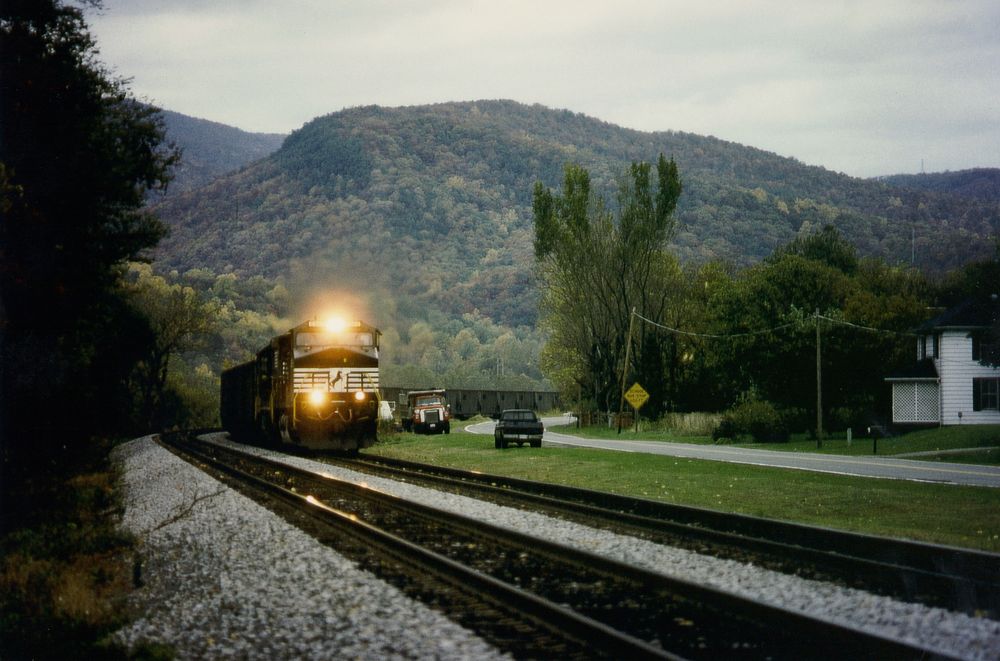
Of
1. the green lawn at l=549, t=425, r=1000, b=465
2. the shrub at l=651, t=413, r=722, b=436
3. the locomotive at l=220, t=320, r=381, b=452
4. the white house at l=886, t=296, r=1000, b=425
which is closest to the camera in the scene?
→ the locomotive at l=220, t=320, r=381, b=452

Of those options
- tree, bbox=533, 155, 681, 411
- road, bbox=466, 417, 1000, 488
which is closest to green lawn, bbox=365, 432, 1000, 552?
road, bbox=466, 417, 1000, 488

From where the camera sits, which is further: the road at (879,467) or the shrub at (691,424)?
the shrub at (691,424)

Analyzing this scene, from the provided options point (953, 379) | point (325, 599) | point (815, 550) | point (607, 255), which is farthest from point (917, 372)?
point (325, 599)

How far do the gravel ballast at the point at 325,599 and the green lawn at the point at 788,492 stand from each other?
416 cm

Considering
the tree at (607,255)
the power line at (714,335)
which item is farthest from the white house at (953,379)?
the tree at (607,255)

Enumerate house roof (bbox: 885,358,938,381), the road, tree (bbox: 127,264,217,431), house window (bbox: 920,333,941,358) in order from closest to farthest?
the road < house roof (bbox: 885,358,938,381) < house window (bbox: 920,333,941,358) < tree (bbox: 127,264,217,431)

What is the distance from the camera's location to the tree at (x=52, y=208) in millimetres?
19344

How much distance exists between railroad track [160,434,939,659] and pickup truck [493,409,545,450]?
966 inches

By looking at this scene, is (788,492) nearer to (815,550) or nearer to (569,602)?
(815,550)

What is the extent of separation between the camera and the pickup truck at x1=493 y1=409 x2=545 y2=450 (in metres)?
39.9

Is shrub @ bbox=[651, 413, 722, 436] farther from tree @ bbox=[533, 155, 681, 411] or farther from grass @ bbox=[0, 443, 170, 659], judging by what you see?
grass @ bbox=[0, 443, 170, 659]

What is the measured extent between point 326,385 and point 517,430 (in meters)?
10.1

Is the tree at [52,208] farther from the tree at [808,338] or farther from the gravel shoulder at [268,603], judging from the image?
the tree at [808,338]

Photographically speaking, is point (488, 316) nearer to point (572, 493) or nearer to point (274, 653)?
point (572, 493)
